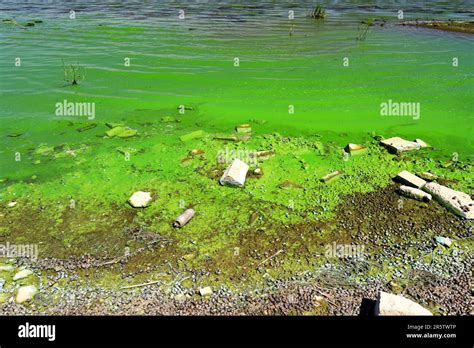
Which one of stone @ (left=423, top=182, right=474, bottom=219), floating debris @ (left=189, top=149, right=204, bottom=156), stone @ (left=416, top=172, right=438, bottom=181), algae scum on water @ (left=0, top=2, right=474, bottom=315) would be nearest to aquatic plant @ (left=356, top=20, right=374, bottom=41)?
algae scum on water @ (left=0, top=2, right=474, bottom=315)

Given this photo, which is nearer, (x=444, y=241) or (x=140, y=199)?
(x=444, y=241)

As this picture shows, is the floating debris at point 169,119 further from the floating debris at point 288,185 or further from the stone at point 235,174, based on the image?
the floating debris at point 288,185

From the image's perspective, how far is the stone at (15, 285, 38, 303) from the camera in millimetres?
4469

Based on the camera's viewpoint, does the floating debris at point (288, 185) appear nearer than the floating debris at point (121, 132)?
Yes

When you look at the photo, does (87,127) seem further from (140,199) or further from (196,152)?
(140,199)

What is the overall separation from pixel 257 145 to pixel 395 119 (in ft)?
11.2

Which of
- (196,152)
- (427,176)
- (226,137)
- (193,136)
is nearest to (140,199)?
(196,152)

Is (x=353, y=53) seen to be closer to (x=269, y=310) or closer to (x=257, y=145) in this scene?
(x=257, y=145)

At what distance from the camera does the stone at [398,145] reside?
7332 millimetres

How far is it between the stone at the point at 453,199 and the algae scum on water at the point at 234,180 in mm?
32

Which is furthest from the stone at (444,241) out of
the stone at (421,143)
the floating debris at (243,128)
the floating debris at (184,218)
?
the floating debris at (243,128)

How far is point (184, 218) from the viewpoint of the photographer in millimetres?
5676

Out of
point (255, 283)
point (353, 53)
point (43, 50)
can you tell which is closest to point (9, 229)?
point (255, 283)

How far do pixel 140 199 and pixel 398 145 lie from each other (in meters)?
4.83
